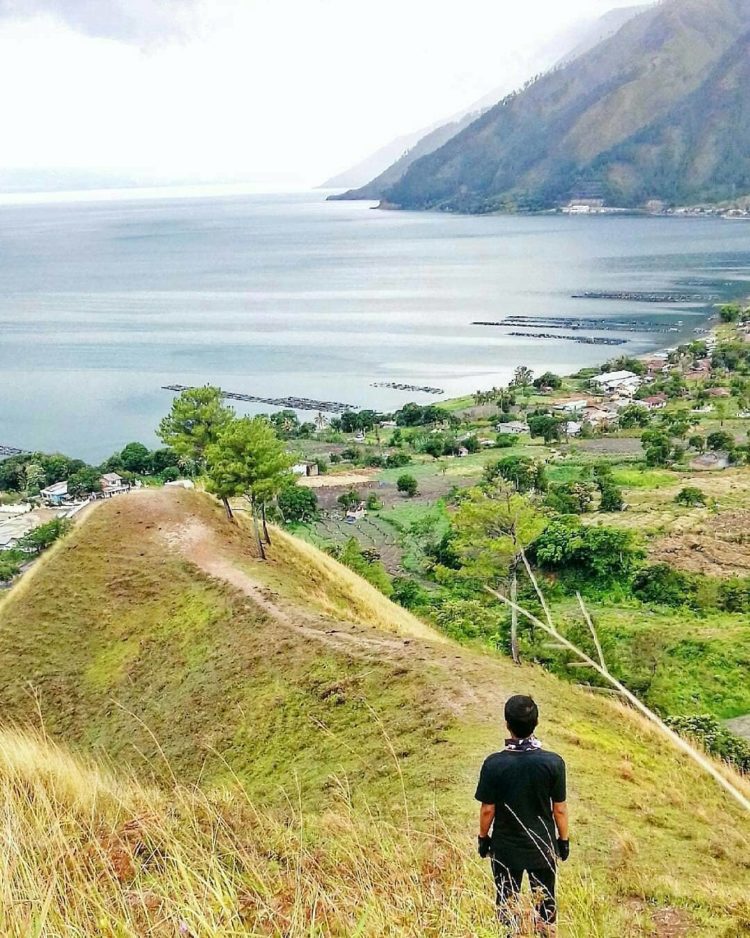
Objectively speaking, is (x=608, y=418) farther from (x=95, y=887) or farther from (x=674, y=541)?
(x=95, y=887)

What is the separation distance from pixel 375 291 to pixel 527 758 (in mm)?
113864

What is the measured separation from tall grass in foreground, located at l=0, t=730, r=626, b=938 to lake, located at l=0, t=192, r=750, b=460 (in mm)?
52156

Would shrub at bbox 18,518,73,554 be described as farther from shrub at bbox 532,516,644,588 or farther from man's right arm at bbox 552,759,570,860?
man's right arm at bbox 552,759,570,860

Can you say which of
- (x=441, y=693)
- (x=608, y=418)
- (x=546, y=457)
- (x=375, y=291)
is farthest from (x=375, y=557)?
(x=375, y=291)

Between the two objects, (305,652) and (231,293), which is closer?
(305,652)

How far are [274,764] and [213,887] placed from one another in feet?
24.5

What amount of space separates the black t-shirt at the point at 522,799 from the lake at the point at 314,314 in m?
52.2

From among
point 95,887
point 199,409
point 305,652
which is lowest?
point 305,652

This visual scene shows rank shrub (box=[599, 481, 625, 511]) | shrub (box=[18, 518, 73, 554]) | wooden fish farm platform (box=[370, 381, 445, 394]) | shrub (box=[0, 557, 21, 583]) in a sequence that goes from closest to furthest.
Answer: shrub (box=[0, 557, 21, 583]) → shrub (box=[18, 518, 73, 554]) → shrub (box=[599, 481, 625, 511]) → wooden fish farm platform (box=[370, 381, 445, 394])

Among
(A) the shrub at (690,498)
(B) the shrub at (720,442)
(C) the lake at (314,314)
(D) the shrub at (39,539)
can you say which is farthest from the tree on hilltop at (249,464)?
(C) the lake at (314,314)

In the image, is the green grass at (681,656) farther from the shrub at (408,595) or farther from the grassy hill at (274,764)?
→ the grassy hill at (274,764)

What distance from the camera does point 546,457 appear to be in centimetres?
4631

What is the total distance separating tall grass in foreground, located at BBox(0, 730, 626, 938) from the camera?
2121 mm

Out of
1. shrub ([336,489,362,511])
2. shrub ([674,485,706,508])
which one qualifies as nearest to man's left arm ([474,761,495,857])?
shrub ([674,485,706,508])
